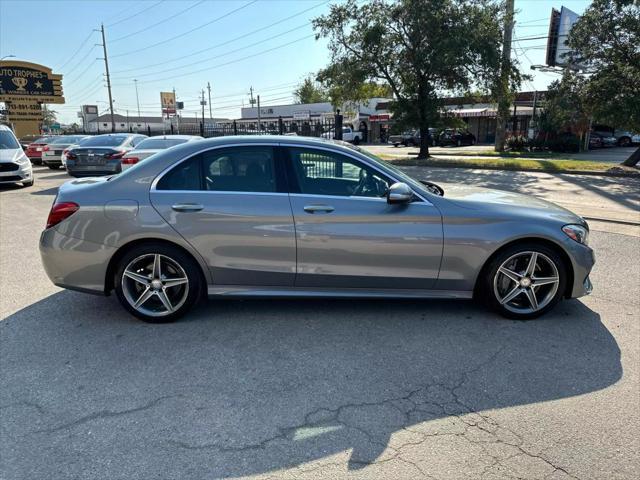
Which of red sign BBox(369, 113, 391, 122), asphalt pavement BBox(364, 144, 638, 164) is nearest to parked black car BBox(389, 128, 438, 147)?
asphalt pavement BBox(364, 144, 638, 164)

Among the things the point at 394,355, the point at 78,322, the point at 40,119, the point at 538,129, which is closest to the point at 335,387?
the point at 394,355

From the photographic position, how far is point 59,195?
169 inches

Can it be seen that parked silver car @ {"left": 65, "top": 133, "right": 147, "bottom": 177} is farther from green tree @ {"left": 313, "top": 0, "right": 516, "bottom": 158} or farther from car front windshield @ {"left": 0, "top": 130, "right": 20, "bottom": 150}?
green tree @ {"left": 313, "top": 0, "right": 516, "bottom": 158}

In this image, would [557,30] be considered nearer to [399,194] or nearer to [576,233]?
[576,233]

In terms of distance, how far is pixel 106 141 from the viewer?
14789mm

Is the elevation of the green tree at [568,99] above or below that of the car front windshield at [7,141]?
above

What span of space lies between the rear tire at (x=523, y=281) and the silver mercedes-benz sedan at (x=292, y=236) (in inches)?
0.5

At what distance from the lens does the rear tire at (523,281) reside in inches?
164

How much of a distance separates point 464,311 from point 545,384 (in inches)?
49.6

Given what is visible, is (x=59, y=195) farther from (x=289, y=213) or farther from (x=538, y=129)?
(x=538, y=129)

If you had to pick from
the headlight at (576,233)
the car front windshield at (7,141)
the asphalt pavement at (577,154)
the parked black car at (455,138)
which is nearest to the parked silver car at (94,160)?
the car front windshield at (7,141)

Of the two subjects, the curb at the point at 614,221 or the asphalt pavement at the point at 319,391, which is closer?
the asphalt pavement at the point at 319,391

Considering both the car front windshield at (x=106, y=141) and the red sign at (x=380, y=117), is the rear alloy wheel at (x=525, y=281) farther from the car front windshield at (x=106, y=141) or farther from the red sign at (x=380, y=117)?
the red sign at (x=380, y=117)

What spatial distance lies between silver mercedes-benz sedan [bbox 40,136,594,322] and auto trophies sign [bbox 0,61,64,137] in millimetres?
43858
